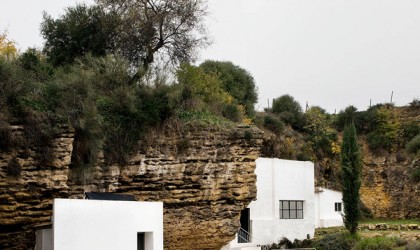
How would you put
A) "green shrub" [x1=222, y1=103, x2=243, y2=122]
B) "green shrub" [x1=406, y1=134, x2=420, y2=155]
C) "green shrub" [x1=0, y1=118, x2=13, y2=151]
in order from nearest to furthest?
1. "green shrub" [x1=0, y1=118, x2=13, y2=151]
2. "green shrub" [x1=222, y1=103, x2=243, y2=122]
3. "green shrub" [x1=406, y1=134, x2=420, y2=155]

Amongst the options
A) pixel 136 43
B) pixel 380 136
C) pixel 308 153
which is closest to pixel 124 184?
pixel 136 43

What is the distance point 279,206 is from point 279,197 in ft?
1.65

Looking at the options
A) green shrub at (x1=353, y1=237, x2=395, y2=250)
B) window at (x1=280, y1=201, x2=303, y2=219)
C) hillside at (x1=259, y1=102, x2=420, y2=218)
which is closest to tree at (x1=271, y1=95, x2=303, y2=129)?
hillside at (x1=259, y1=102, x2=420, y2=218)

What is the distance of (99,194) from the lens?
27.4 m

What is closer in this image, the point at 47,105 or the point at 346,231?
the point at 47,105

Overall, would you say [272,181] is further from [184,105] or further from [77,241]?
[77,241]

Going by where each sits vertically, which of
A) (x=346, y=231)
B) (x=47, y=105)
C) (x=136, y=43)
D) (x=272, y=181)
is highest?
(x=136, y=43)

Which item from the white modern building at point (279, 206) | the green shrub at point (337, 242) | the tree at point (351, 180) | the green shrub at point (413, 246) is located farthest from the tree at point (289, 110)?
the green shrub at point (413, 246)

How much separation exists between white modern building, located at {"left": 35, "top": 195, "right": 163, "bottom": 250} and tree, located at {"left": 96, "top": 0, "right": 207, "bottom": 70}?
10122mm

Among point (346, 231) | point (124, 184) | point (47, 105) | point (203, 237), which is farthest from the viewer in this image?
point (346, 231)

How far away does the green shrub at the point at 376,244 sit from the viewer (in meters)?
35.4

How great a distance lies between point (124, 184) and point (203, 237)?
4777 millimetres

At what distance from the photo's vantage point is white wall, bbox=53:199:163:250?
2352 centimetres

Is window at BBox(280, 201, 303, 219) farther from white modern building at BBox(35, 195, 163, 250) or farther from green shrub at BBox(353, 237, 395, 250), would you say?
white modern building at BBox(35, 195, 163, 250)
